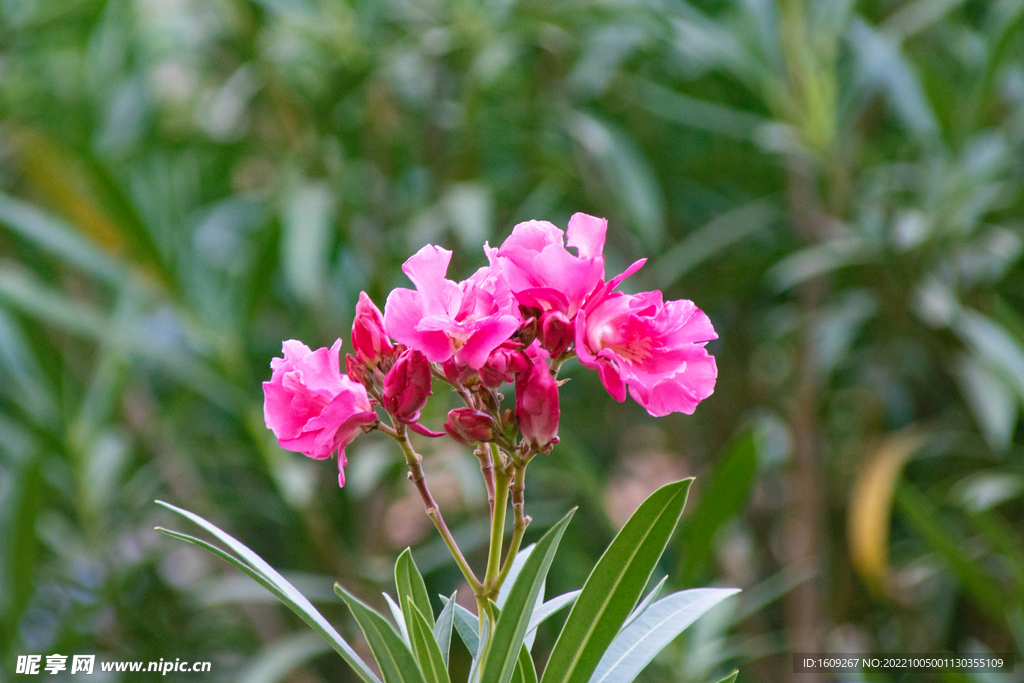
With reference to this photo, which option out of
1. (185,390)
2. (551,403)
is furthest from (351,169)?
(551,403)

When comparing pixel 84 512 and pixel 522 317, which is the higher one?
pixel 522 317

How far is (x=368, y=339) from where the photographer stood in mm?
396

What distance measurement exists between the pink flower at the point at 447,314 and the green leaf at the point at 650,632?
165 millimetres

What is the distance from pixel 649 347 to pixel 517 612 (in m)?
0.13

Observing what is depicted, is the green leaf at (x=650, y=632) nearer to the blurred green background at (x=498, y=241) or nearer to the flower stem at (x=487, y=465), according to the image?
the flower stem at (x=487, y=465)

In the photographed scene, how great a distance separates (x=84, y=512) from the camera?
42.7 inches

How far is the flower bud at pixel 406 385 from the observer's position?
36cm

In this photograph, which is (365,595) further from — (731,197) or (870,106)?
(870,106)

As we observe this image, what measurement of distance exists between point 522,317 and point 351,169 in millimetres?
1097

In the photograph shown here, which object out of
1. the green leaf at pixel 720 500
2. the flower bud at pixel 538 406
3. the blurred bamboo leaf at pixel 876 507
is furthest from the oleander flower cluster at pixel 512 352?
the blurred bamboo leaf at pixel 876 507

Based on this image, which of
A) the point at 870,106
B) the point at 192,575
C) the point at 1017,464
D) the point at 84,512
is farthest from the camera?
the point at 192,575

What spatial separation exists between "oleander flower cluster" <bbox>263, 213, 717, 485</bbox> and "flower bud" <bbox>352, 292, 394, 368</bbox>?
0.04ft

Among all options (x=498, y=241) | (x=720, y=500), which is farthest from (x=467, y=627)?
Result: (x=498, y=241)

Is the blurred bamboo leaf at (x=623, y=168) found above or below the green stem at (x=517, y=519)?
below
